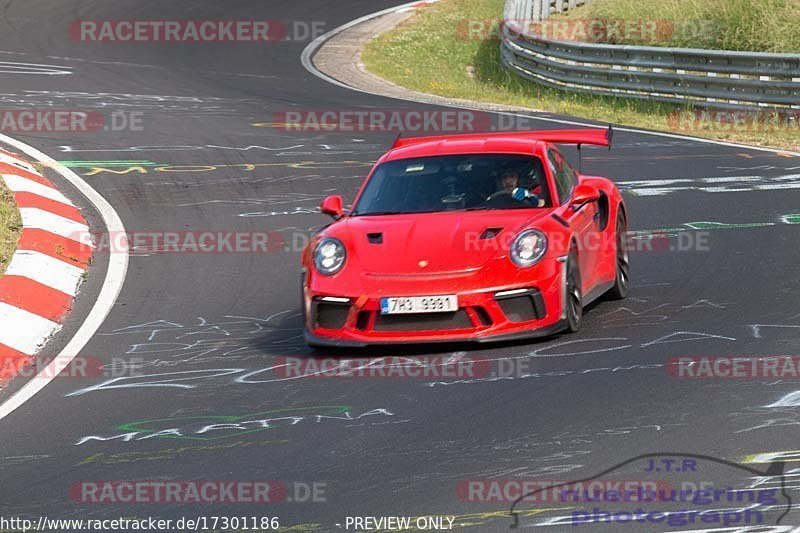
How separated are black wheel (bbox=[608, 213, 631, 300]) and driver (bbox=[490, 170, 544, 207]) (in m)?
0.98

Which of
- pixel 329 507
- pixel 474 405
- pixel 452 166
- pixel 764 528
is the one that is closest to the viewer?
pixel 764 528

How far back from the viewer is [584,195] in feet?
30.5

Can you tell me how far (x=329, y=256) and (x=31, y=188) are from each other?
19.4 ft

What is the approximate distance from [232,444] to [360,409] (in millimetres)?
783

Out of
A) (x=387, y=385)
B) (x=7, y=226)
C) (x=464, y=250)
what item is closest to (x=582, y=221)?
(x=464, y=250)

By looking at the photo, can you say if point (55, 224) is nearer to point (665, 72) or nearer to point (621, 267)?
point (621, 267)

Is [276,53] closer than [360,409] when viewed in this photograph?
No

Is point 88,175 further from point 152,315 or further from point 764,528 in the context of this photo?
point 764,528

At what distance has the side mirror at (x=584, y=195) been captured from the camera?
9273 mm

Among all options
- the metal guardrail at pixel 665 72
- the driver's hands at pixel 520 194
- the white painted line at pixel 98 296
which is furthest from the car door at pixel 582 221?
the metal guardrail at pixel 665 72

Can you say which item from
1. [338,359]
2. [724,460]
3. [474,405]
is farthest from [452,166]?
[724,460]

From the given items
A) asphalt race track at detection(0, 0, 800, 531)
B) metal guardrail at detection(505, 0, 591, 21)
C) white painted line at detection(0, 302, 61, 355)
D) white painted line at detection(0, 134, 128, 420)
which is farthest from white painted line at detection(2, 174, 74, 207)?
metal guardrail at detection(505, 0, 591, 21)

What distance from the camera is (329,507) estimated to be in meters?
5.66

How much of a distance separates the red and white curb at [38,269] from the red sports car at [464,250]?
192 centimetres
